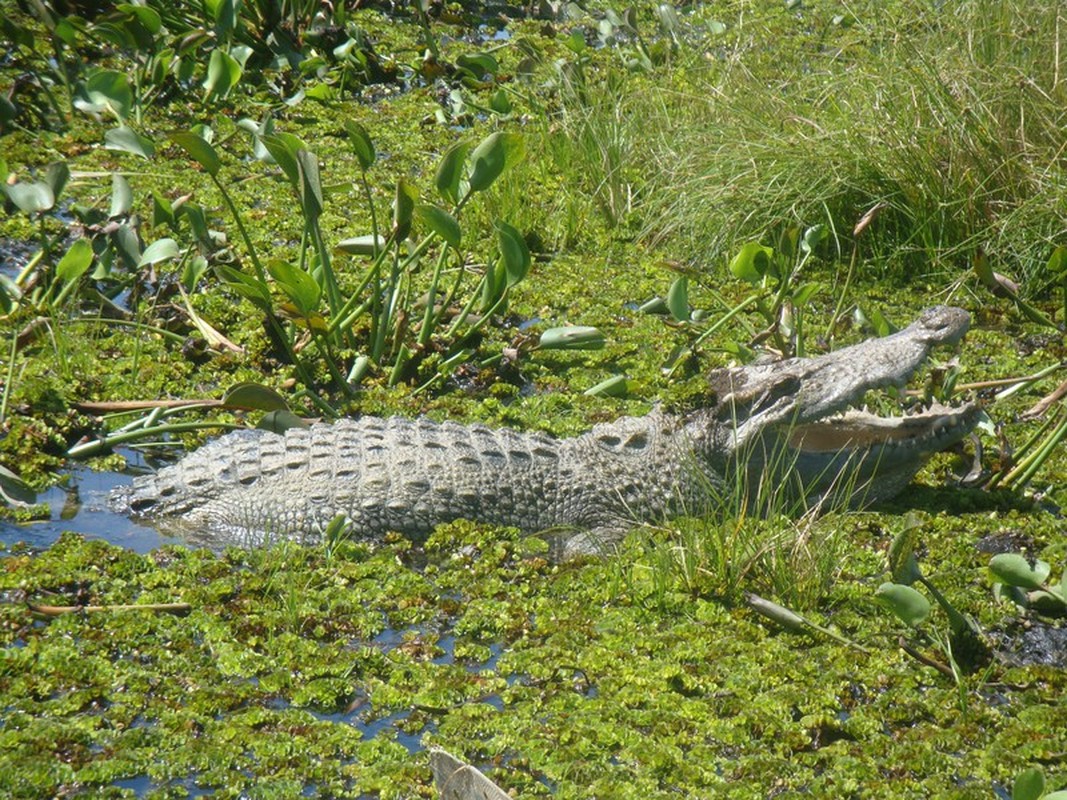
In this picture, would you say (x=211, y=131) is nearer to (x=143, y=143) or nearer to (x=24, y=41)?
(x=24, y=41)

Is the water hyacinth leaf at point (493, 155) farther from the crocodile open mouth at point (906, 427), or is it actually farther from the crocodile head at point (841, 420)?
the crocodile open mouth at point (906, 427)

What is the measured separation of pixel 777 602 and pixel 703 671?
0.43m

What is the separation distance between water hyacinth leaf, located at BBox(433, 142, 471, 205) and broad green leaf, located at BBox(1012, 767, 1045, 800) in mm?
2898

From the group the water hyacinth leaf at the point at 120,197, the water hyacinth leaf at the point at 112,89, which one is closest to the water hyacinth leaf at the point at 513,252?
the water hyacinth leaf at the point at 120,197

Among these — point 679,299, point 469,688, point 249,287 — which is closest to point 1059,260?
point 679,299

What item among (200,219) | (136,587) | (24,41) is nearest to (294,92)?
(24,41)

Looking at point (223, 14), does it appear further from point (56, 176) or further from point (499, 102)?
point (56, 176)

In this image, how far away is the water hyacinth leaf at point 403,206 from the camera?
4.57 metres

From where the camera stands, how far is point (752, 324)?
5.46 metres

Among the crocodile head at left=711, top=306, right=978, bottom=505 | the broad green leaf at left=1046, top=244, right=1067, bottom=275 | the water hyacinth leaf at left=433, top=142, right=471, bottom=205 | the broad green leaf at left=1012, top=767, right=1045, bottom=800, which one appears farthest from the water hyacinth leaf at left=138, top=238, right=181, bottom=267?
the broad green leaf at left=1012, top=767, right=1045, bottom=800

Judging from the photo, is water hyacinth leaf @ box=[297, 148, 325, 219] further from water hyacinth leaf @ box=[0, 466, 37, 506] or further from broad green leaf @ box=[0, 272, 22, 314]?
water hyacinth leaf @ box=[0, 466, 37, 506]

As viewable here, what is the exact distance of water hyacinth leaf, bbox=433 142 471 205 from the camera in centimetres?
464

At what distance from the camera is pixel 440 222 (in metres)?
4.65

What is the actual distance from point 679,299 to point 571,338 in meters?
0.44
